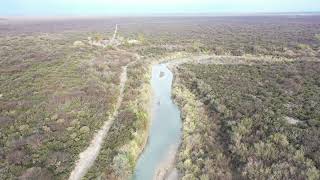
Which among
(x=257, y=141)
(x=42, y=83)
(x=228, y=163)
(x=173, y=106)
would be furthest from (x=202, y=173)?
(x=42, y=83)

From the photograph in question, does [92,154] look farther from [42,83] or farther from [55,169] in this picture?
[42,83]

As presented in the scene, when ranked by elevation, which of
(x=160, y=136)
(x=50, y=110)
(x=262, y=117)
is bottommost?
(x=160, y=136)

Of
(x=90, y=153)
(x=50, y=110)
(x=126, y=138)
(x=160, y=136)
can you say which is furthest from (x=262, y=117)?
(x=50, y=110)

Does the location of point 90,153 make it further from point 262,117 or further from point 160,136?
point 262,117

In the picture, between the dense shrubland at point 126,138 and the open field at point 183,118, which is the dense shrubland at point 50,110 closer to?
the open field at point 183,118

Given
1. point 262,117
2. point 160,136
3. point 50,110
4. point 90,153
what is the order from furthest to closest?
point 50,110 → point 262,117 → point 160,136 → point 90,153

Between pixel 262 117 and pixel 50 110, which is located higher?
pixel 50 110
